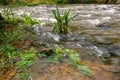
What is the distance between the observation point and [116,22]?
9.05 m

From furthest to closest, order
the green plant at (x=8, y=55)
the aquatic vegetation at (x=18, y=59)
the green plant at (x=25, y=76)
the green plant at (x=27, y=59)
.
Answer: the green plant at (x=8, y=55) < the green plant at (x=27, y=59) < the aquatic vegetation at (x=18, y=59) < the green plant at (x=25, y=76)

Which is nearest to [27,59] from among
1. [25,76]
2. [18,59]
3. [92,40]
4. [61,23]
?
[18,59]

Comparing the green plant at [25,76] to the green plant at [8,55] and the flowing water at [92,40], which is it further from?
the flowing water at [92,40]

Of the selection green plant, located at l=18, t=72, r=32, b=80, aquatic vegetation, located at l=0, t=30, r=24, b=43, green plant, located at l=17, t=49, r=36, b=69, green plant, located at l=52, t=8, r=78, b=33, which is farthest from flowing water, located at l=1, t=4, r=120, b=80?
green plant, located at l=18, t=72, r=32, b=80

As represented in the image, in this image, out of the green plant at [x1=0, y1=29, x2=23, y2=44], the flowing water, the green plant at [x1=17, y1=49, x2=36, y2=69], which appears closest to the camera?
the green plant at [x1=17, y1=49, x2=36, y2=69]

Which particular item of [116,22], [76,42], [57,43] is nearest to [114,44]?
[76,42]

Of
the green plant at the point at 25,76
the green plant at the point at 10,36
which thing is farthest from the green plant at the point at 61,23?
the green plant at the point at 25,76

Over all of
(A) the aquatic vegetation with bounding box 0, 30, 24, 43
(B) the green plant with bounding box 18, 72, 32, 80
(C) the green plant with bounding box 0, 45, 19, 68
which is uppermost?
(A) the aquatic vegetation with bounding box 0, 30, 24, 43

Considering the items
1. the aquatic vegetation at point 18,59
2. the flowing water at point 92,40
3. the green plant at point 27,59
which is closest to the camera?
the aquatic vegetation at point 18,59

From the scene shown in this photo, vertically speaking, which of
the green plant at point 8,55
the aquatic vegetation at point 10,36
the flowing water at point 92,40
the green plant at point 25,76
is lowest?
the flowing water at point 92,40

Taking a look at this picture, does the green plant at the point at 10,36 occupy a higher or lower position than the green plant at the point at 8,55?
higher

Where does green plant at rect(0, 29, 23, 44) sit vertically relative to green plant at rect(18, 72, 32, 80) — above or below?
above

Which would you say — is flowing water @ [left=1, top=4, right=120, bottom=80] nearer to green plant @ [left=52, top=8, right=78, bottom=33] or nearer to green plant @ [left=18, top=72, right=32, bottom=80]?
green plant @ [left=52, top=8, right=78, bottom=33]

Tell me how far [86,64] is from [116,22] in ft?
16.4
